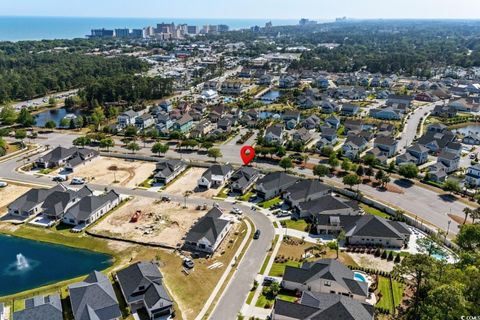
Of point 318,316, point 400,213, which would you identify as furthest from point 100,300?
point 400,213

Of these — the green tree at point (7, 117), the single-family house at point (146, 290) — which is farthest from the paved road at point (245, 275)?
the green tree at point (7, 117)

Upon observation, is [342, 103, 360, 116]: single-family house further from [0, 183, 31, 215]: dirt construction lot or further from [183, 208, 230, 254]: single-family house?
[0, 183, 31, 215]: dirt construction lot

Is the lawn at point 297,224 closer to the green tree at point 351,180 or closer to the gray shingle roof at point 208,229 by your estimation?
the gray shingle roof at point 208,229

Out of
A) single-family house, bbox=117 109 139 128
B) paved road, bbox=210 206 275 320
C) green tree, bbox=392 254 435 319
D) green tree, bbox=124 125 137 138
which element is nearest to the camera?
green tree, bbox=392 254 435 319

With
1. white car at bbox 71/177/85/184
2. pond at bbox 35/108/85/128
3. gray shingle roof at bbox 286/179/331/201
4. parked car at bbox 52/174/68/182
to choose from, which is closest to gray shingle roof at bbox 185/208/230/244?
gray shingle roof at bbox 286/179/331/201

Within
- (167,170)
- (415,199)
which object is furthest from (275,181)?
(415,199)
